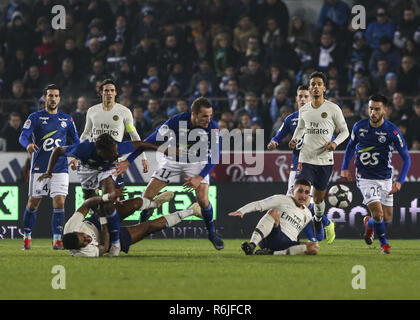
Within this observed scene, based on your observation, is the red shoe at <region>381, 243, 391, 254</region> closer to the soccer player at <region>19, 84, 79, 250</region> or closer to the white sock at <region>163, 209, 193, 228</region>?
the white sock at <region>163, 209, 193, 228</region>

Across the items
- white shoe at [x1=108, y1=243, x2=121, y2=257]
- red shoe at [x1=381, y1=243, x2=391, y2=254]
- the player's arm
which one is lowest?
red shoe at [x1=381, y1=243, x2=391, y2=254]

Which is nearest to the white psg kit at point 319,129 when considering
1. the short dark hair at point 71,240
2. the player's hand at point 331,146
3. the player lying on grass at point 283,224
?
the player's hand at point 331,146

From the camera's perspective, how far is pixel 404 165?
10453 mm

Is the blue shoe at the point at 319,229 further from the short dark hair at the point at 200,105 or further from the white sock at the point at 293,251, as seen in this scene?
the short dark hair at the point at 200,105

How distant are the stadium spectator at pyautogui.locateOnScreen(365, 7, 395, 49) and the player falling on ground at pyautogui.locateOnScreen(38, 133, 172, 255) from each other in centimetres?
901

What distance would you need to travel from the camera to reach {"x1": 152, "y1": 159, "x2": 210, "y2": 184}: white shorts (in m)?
10.4

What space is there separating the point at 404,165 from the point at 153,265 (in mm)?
3724

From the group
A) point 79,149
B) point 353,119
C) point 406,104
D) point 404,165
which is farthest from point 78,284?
point 406,104

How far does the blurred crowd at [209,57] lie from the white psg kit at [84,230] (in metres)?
6.31

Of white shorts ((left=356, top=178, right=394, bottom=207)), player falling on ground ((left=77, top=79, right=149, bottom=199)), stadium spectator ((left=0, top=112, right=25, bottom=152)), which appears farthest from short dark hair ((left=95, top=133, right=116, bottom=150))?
stadium spectator ((left=0, top=112, right=25, bottom=152))

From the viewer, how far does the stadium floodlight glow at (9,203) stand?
44.9 feet

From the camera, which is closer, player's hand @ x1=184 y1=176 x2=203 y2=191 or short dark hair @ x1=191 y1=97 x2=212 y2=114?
player's hand @ x1=184 y1=176 x2=203 y2=191

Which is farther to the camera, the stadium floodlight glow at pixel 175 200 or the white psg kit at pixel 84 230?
the stadium floodlight glow at pixel 175 200
